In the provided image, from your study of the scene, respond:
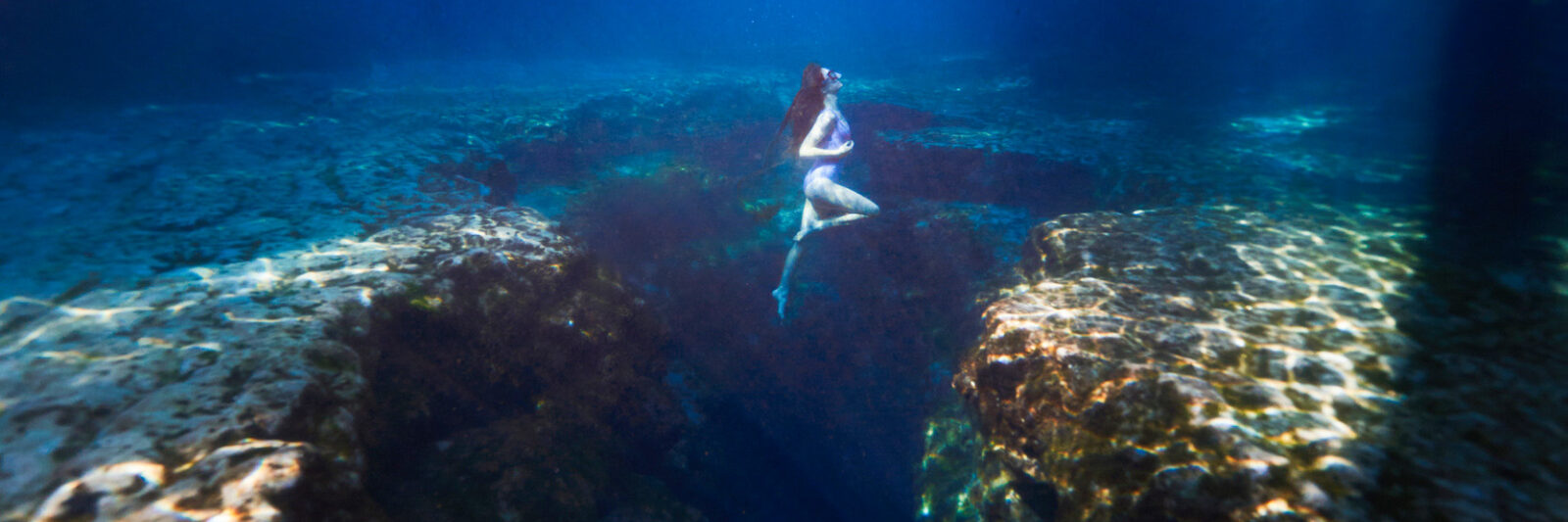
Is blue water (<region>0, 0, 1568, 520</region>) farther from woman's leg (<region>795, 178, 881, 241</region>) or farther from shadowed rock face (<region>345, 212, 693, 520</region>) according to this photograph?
woman's leg (<region>795, 178, 881, 241</region>)

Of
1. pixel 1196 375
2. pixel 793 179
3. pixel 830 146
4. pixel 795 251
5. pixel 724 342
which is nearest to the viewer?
pixel 1196 375

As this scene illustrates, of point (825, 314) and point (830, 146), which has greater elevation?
point (830, 146)

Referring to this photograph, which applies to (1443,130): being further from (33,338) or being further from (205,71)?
(205,71)

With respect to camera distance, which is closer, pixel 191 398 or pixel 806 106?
pixel 191 398

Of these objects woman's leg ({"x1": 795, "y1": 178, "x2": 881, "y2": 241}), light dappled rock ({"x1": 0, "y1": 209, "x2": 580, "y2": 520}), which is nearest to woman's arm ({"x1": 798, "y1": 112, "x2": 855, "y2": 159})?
woman's leg ({"x1": 795, "y1": 178, "x2": 881, "y2": 241})

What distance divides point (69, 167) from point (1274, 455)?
47.7ft

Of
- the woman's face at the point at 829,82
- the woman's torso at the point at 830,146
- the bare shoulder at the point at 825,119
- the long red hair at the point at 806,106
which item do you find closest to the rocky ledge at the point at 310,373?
the woman's torso at the point at 830,146

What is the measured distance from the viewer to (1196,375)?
10.8ft

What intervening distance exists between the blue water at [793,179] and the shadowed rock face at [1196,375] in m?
1.30

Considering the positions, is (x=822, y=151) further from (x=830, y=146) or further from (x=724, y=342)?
(x=724, y=342)

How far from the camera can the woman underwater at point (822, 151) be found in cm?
576

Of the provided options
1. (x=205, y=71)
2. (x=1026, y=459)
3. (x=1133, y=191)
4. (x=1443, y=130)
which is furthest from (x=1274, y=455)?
(x=205, y=71)

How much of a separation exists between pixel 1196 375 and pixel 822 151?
3836mm

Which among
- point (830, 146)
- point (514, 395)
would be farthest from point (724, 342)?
point (830, 146)
